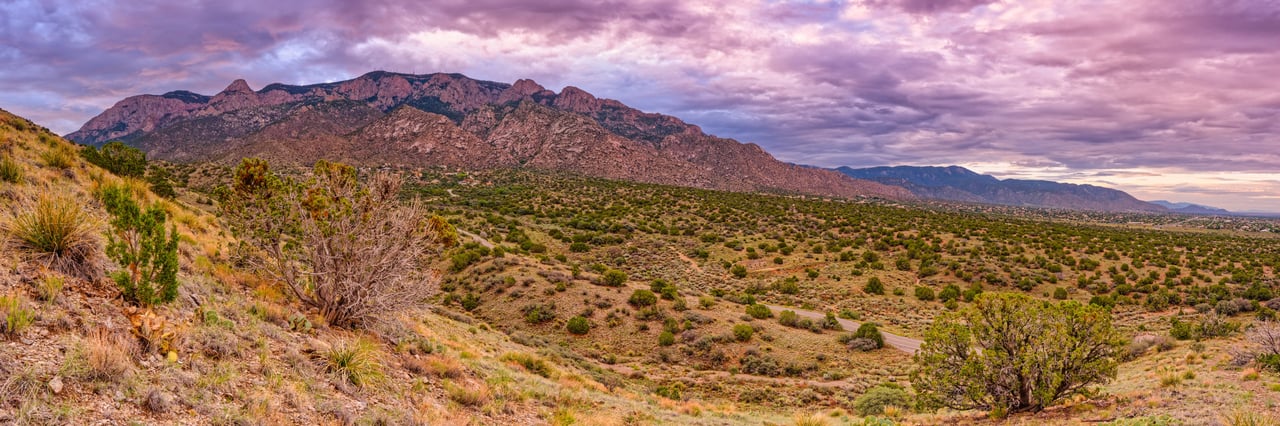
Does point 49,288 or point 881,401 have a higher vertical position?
point 49,288

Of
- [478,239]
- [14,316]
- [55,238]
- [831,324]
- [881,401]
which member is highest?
[55,238]

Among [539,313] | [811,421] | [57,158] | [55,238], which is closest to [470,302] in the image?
[539,313]

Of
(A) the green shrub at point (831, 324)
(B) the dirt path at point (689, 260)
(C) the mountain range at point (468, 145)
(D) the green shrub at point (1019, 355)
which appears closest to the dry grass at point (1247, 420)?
(D) the green shrub at point (1019, 355)

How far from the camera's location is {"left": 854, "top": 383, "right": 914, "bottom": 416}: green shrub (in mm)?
15977

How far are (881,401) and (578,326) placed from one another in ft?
50.5

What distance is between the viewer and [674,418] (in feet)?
40.9

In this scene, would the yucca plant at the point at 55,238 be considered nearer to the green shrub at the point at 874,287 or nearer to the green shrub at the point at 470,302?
the green shrub at the point at 470,302

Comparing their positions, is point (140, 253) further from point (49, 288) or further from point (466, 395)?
point (466, 395)

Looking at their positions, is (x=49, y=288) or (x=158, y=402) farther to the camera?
(x=49, y=288)

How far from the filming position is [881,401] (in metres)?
16.6

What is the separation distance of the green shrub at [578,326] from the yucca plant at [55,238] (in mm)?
21317

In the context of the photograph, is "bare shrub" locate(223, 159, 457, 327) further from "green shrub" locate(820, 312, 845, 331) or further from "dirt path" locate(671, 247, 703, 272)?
"dirt path" locate(671, 247, 703, 272)

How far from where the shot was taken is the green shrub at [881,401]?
1598 cm

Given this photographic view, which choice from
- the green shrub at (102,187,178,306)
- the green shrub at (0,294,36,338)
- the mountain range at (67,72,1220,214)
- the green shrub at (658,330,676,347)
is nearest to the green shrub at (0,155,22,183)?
the green shrub at (102,187,178,306)
